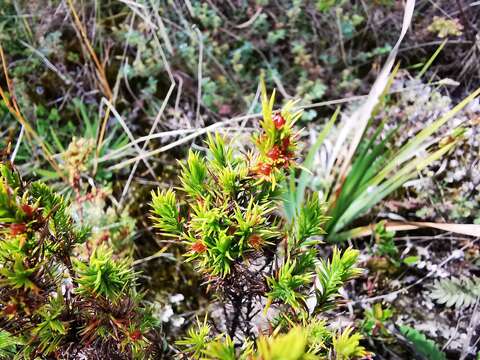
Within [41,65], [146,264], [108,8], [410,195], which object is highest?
[108,8]

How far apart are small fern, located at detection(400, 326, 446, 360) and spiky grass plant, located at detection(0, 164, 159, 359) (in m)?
1.03

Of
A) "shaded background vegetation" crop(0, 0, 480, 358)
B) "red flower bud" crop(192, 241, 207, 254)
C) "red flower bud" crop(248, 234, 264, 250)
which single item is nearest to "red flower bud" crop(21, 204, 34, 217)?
"red flower bud" crop(192, 241, 207, 254)

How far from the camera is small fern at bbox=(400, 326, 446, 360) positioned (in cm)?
157

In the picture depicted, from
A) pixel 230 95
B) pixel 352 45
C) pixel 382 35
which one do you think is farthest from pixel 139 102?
pixel 382 35

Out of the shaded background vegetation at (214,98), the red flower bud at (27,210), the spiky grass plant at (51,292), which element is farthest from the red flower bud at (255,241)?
the shaded background vegetation at (214,98)

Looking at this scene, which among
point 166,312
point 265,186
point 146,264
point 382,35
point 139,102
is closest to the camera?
point 265,186

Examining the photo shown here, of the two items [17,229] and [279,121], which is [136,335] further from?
[279,121]

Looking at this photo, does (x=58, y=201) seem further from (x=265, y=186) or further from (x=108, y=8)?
(x=108, y=8)

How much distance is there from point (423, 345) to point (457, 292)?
244 mm

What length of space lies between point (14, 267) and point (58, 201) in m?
0.25

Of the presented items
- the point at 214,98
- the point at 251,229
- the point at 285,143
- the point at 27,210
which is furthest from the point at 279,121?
the point at 214,98

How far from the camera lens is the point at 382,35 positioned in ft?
8.10

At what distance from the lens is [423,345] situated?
5.24 feet

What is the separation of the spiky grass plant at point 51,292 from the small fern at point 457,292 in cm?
115
